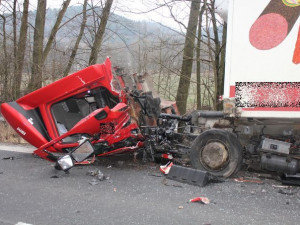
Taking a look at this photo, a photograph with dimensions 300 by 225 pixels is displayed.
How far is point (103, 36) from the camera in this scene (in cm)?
1512

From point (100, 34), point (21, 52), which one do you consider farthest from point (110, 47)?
point (21, 52)

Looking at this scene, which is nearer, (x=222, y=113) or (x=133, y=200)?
(x=133, y=200)

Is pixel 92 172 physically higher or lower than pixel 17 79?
lower

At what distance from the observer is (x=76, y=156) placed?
5094 mm

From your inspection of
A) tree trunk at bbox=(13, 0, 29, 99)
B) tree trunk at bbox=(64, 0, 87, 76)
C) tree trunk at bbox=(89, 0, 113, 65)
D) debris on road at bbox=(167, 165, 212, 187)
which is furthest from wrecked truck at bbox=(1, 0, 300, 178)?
tree trunk at bbox=(64, 0, 87, 76)

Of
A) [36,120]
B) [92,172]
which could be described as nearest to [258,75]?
[92,172]

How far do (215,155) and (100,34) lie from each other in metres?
11.4

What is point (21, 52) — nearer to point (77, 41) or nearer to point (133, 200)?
point (77, 41)

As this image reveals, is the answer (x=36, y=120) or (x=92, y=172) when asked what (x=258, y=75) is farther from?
(x=36, y=120)

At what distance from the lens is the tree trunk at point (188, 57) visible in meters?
9.64

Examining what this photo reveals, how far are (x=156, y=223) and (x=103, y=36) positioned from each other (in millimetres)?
12795

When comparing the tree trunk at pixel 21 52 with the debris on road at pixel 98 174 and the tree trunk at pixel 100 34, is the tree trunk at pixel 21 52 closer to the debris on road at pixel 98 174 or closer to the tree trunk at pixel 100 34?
the tree trunk at pixel 100 34

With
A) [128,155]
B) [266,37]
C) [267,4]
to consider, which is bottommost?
[128,155]

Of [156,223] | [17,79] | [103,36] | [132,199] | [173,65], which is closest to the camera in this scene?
[156,223]
